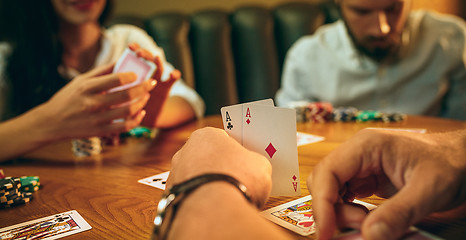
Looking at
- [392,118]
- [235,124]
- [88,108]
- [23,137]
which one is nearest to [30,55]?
[23,137]

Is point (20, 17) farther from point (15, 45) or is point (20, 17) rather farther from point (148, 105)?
point (148, 105)

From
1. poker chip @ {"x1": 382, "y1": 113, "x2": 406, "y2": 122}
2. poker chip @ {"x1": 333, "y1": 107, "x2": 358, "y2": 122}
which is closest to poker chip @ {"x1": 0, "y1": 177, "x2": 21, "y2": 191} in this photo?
poker chip @ {"x1": 333, "y1": 107, "x2": 358, "y2": 122}

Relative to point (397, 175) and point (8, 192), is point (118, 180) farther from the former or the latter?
point (397, 175)

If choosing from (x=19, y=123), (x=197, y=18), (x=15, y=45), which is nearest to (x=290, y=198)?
(x=19, y=123)

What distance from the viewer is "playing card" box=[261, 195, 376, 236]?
669 mm

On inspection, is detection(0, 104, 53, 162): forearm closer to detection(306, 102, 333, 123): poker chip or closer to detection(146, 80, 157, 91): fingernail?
detection(146, 80, 157, 91): fingernail

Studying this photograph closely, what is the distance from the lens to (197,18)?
308 cm

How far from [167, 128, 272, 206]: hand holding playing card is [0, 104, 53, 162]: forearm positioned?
83 cm

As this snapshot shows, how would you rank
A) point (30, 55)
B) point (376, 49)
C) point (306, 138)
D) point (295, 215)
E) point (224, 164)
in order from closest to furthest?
point (224, 164)
point (295, 215)
point (306, 138)
point (30, 55)
point (376, 49)

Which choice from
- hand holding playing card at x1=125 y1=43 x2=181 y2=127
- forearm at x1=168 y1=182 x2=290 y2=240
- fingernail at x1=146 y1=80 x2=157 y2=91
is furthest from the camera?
hand holding playing card at x1=125 y1=43 x2=181 y2=127

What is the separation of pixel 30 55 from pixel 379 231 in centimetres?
204

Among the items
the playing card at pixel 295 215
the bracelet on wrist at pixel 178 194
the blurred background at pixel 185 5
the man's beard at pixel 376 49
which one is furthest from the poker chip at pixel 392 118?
the blurred background at pixel 185 5

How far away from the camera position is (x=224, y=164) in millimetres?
611

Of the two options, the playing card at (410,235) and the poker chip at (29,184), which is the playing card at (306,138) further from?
the poker chip at (29,184)
